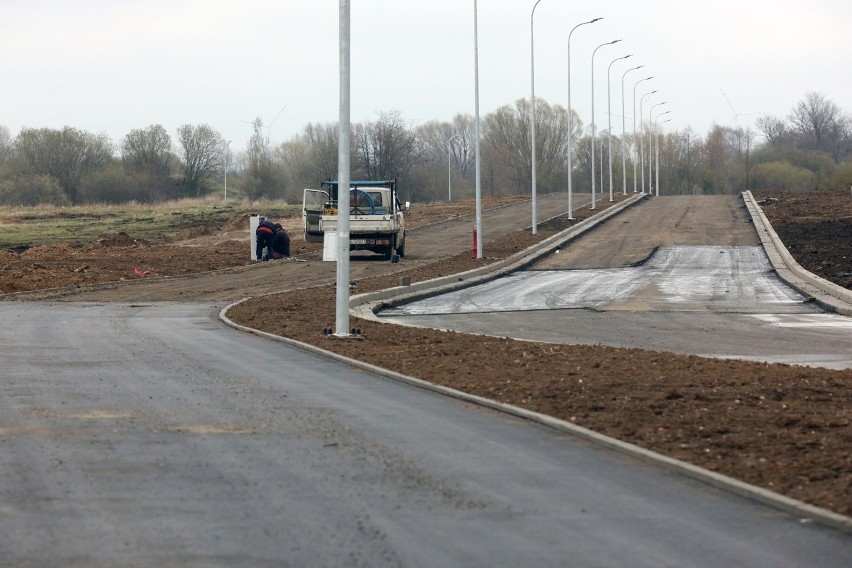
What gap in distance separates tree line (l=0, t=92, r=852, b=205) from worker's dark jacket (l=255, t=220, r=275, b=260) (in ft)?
122

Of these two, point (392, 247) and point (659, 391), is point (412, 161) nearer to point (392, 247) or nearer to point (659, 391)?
point (392, 247)

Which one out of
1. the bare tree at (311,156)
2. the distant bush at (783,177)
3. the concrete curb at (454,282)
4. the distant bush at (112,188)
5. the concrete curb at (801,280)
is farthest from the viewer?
the distant bush at (783,177)

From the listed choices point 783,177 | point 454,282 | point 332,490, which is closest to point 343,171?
point 332,490

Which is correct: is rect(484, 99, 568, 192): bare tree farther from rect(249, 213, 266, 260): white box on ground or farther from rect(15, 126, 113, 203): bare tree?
rect(249, 213, 266, 260): white box on ground

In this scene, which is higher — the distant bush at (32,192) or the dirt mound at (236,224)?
the distant bush at (32,192)

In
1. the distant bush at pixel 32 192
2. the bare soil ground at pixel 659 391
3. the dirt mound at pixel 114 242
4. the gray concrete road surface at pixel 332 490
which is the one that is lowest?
the gray concrete road surface at pixel 332 490

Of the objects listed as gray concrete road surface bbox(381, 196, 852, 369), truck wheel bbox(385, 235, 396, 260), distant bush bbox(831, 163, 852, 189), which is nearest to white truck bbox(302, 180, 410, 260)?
truck wheel bbox(385, 235, 396, 260)

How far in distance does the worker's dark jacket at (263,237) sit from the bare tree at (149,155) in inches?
2687

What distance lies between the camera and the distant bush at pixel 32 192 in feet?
323

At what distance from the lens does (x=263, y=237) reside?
144 feet

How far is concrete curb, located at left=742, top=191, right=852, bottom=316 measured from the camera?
26397mm

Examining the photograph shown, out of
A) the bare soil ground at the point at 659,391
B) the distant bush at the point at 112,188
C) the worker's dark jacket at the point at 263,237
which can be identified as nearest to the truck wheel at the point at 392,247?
the worker's dark jacket at the point at 263,237

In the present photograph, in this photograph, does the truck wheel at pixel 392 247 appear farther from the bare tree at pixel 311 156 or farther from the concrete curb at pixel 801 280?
the bare tree at pixel 311 156

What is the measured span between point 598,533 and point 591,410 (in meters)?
4.71
